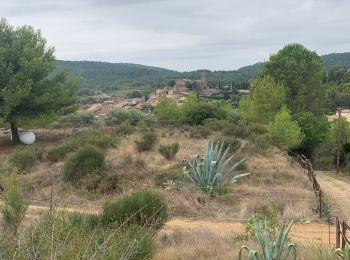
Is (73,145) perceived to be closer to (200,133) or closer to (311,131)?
(200,133)

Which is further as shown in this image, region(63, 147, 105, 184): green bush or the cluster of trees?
the cluster of trees

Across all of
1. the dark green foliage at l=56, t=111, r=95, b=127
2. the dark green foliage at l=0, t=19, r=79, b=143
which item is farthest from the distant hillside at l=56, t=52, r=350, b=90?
the dark green foliage at l=0, t=19, r=79, b=143

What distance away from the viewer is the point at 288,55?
143ft

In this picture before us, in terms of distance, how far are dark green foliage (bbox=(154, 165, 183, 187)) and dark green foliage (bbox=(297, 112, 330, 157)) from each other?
82.6 feet

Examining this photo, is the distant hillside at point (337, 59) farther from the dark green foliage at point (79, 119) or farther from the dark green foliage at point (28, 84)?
the dark green foliage at point (28, 84)

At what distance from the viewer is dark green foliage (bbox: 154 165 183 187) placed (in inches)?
617

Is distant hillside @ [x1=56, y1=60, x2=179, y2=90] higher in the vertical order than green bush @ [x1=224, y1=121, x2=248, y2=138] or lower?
higher

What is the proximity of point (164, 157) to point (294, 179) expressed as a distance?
5736 millimetres

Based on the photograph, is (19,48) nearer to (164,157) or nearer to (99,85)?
(164,157)

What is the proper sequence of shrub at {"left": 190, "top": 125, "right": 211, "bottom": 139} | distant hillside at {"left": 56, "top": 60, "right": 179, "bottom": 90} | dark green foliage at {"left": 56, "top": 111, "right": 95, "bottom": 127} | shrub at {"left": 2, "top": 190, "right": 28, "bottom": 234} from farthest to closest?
distant hillside at {"left": 56, "top": 60, "right": 179, "bottom": 90} < dark green foliage at {"left": 56, "top": 111, "right": 95, "bottom": 127} < shrub at {"left": 190, "top": 125, "right": 211, "bottom": 139} < shrub at {"left": 2, "top": 190, "right": 28, "bottom": 234}

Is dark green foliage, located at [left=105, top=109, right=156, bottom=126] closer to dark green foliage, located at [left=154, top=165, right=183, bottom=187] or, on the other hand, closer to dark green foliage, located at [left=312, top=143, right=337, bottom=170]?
dark green foliage, located at [left=312, top=143, right=337, bottom=170]

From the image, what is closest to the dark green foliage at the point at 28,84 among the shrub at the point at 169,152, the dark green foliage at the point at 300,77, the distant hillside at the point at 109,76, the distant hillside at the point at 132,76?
the shrub at the point at 169,152

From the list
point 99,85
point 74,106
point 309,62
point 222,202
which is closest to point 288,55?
point 309,62

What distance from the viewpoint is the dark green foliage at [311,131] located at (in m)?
39.7
